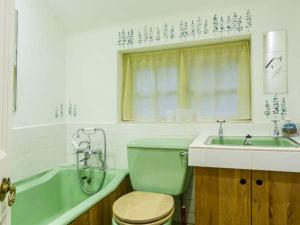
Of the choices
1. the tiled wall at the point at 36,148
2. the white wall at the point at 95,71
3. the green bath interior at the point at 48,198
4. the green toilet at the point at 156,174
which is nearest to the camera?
the green toilet at the point at 156,174

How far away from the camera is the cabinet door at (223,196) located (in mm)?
1352

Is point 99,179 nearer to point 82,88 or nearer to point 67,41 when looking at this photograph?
point 82,88

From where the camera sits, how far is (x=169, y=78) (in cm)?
232

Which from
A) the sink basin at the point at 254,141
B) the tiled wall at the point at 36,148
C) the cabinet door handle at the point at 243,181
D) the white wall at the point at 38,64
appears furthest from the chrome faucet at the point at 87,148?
the cabinet door handle at the point at 243,181

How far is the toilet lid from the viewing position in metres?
1.38

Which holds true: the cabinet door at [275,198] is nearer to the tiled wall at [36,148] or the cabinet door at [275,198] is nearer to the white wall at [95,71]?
the white wall at [95,71]

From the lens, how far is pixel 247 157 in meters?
1.33

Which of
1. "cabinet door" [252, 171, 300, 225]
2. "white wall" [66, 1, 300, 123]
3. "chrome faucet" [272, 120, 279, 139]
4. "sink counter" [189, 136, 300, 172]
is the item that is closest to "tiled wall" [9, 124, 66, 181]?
"white wall" [66, 1, 300, 123]

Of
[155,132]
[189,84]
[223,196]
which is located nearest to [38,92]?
[155,132]

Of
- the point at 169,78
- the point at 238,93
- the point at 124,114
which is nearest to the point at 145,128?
the point at 124,114

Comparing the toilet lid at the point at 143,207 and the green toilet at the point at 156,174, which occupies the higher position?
the green toilet at the point at 156,174

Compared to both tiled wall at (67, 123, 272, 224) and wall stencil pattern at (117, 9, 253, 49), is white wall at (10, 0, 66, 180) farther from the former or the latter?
wall stencil pattern at (117, 9, 253, 49)

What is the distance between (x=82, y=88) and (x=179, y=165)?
1.34 m

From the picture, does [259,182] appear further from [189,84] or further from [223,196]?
[189,84]
